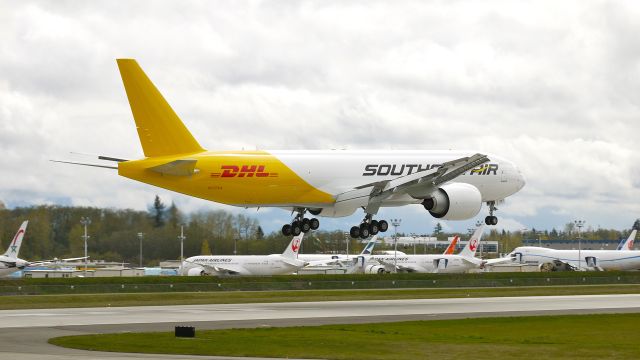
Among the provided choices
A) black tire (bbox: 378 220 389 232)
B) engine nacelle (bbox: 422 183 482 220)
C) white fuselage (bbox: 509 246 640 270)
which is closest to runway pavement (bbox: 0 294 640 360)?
black tire (bbox: 378 220 389 232)

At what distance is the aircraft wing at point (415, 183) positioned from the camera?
193ft

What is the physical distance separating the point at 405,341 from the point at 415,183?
20944 millimetres

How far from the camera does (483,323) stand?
50.3 meters

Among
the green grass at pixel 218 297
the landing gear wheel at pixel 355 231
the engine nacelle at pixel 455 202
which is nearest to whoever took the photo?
the engine nacelle at pixel 455 202

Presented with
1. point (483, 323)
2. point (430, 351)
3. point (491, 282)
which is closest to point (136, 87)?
point (483, 323)

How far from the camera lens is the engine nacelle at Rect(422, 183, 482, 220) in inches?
2392

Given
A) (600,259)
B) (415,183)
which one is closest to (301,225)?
(415,183)

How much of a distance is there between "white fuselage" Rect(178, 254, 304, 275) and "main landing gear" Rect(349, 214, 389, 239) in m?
63.4

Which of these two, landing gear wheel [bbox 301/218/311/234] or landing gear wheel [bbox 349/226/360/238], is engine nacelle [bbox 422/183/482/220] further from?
landing gear wheel [bbox 301/218/311/234]

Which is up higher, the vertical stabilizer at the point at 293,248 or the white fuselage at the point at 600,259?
the vertical stabilizer at the point at 293,248

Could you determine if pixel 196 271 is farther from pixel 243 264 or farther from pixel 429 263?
pixel 429 263

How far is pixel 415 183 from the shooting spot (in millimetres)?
60125

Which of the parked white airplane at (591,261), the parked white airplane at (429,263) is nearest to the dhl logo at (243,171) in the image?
the parked white airplane at (429,263)

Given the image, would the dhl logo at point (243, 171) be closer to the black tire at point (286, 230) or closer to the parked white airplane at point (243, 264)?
the black tire at point (286, 230)
